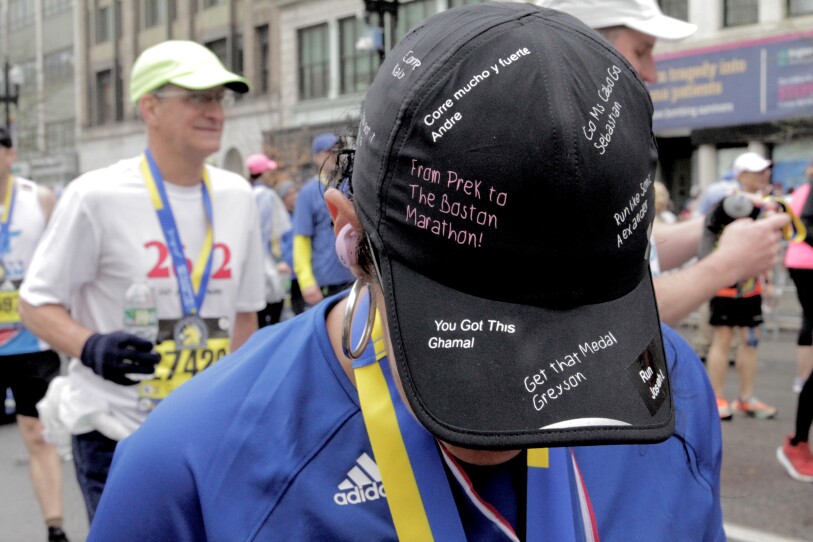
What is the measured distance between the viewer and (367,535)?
1224 millimetres

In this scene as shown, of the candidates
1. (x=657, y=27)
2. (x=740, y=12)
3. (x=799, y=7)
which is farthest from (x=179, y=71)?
(x=740, y=12)

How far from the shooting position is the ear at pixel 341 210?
124 centimetres

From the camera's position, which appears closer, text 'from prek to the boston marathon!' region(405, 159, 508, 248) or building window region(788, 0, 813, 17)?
text 'from prek to the boston marathon!' region(405, 159, 508, 248)

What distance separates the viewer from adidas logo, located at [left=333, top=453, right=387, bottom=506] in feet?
4.07

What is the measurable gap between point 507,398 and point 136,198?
2.43 m

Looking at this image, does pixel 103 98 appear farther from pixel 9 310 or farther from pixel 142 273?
pixel 142 273

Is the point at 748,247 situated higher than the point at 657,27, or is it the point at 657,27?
the point at 657,27

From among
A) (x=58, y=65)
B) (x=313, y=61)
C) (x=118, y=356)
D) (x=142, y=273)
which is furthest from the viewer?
(x=58, y=65)

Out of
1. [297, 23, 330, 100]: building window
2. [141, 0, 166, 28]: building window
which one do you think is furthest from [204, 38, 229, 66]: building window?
[297, 23, 330, 100]: building window

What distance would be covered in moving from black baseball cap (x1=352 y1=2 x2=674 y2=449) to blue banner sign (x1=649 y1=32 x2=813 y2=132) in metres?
22.6

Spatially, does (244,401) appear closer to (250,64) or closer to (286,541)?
(286,541)

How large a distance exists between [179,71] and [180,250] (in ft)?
2.11

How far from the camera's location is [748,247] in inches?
103

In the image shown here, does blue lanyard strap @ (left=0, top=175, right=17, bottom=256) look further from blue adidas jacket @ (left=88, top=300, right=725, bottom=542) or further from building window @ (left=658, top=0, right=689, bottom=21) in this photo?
building window @ (left=658, top=0, right=689, bottom=21)
